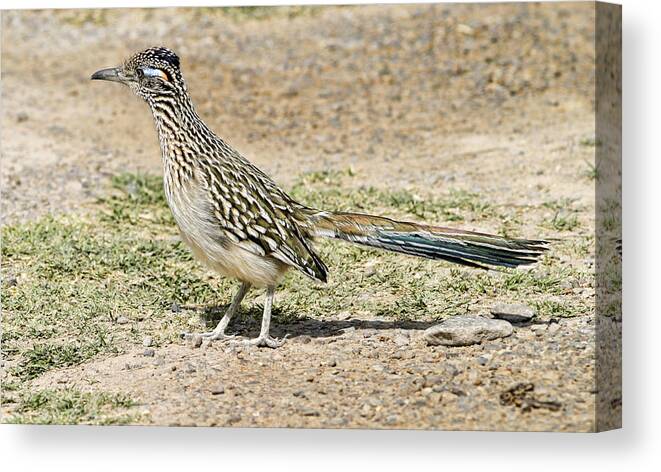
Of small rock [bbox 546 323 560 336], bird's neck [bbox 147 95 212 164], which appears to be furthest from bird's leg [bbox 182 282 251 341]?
small rock [bbox 546 323 560 336]

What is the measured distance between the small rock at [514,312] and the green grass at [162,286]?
0.35 ft

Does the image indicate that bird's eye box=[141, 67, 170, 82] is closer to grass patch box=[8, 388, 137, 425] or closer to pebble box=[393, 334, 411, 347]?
grass patch box=[8, 388, 137, 425]

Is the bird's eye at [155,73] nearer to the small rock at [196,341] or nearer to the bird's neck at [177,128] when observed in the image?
the bird's neck at [177,128]

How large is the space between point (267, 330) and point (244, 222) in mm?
631

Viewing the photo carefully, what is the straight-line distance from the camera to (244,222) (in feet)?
21.3

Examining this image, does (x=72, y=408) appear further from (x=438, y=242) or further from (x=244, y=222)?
(x=438, y=242)

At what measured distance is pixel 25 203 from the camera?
9.02m

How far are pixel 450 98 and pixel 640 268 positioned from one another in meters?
3.77

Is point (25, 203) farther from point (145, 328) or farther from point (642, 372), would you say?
point (642, 372)

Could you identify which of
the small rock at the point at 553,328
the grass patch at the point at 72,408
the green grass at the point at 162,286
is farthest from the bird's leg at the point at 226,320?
the small rock at the point at 553,328

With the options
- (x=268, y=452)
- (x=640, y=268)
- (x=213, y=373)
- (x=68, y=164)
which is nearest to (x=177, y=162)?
(x=213, y=373)

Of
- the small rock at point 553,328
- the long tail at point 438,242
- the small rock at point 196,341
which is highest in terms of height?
the long tail at point 438,242

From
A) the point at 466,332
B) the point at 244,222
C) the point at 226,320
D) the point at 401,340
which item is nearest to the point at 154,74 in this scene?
the point at 244,222

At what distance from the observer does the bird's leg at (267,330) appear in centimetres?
668
